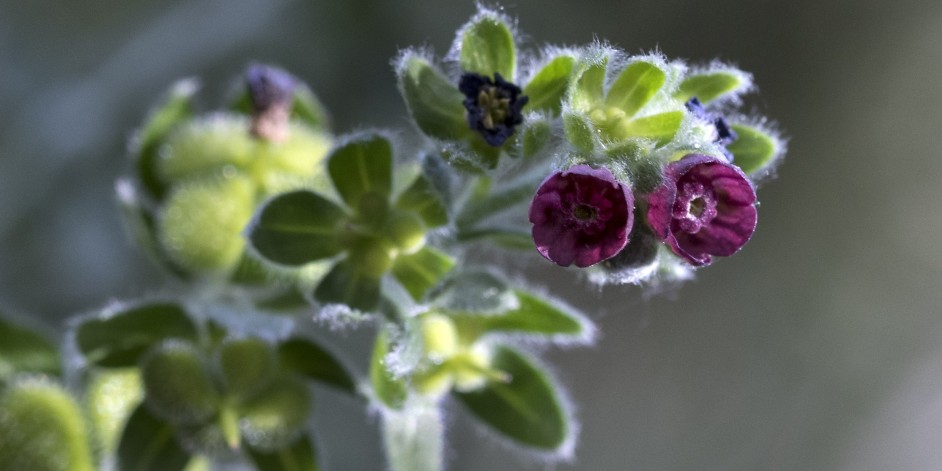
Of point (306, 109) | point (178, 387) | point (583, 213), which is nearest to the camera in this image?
point (583, 213)

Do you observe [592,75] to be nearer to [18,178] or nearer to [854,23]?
[18,178]

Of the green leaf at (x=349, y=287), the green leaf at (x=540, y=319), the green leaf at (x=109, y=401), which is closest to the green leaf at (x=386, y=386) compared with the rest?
the green leaf at (x=349, y=287)

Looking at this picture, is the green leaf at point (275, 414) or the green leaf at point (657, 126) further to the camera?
the green leaf at point (275, 414)

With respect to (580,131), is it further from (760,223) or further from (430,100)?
(760,223)

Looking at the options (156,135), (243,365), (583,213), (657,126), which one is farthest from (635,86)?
(156,135)

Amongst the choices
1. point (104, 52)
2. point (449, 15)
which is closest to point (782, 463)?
point (449, 15)

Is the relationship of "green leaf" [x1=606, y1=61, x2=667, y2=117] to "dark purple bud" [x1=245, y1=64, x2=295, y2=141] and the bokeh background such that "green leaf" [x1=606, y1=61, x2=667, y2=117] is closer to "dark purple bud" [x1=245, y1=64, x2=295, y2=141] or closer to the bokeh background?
"dark purple bud" [x1=245, y1=64, x2=295, y2=141]

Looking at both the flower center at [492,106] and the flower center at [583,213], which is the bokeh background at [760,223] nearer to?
the flower center at [492,106]
